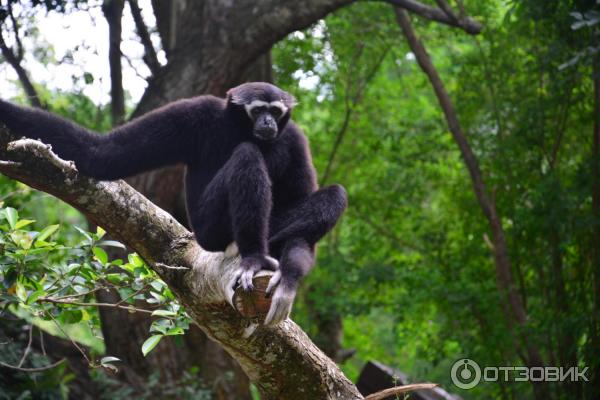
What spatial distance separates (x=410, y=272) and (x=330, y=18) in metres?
4.32

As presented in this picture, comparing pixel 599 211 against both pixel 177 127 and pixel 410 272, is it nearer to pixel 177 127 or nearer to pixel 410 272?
pixel 410 272

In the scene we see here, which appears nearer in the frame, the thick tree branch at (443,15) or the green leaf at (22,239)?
the green leaf at (22,239)

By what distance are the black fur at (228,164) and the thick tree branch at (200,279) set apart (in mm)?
156

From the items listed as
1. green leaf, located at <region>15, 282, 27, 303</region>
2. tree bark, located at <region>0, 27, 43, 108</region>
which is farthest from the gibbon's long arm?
tree bark, located at <region>0, 27, 43, 108</region>

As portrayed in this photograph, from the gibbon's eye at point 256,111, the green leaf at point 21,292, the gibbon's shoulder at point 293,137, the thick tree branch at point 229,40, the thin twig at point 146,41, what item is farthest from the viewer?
the thin twig at point 146,41

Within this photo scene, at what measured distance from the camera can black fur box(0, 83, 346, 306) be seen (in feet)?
16.0

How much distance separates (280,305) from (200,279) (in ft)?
2.63

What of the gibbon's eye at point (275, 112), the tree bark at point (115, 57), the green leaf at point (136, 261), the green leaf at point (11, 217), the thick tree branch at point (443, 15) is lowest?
the green leaf at point (136, 261)

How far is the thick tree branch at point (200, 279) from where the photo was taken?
4680 mm

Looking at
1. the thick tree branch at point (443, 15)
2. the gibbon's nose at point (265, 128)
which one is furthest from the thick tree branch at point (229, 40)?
the gibbon's nose at point (265, 128)

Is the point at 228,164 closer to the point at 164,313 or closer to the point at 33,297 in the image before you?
the point at 164,313

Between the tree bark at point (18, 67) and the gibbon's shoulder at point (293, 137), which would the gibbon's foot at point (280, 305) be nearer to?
the gibbon's shoulder at point (293, 137)

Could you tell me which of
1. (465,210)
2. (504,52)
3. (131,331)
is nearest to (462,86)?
(504,52)

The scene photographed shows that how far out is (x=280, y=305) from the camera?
4.36 m
